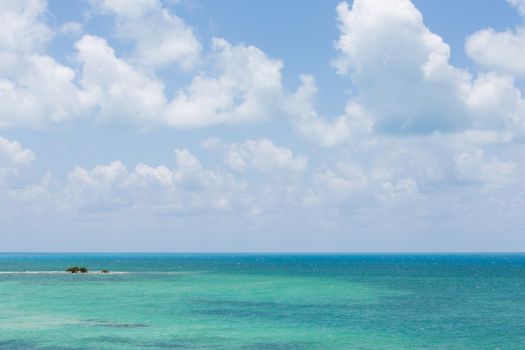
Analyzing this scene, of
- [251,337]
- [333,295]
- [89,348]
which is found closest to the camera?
[89,348]

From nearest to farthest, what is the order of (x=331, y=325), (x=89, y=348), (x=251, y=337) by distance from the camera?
1. (x=89, y=348)
2. (x=251, y=337)
3. (x=331, y=325)

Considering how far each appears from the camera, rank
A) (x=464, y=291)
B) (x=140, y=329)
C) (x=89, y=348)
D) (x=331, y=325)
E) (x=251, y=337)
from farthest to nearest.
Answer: (x=464, y=291), (x=331, y=325), (x=140, y=329), (x=251, y=337), (x=89, y=348)

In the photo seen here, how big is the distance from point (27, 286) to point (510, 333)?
73744mm

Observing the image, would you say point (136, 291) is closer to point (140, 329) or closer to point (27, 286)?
point (27, 286)

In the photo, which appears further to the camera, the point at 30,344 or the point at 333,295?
the point at 333,295

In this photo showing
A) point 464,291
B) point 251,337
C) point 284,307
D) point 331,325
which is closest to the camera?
point 251,337

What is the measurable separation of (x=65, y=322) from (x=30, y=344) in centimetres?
1082

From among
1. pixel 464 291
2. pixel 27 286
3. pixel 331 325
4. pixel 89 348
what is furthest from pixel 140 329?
pixel 464 291

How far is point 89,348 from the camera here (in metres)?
43.6

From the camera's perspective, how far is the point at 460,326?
5578 centimetres

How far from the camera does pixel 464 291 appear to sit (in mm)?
95312

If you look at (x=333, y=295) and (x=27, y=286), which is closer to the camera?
(x=333, y=295)

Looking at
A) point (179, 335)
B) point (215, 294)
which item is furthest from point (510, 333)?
point (215, 294)

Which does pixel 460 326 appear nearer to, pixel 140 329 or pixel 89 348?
pixel 140 329
